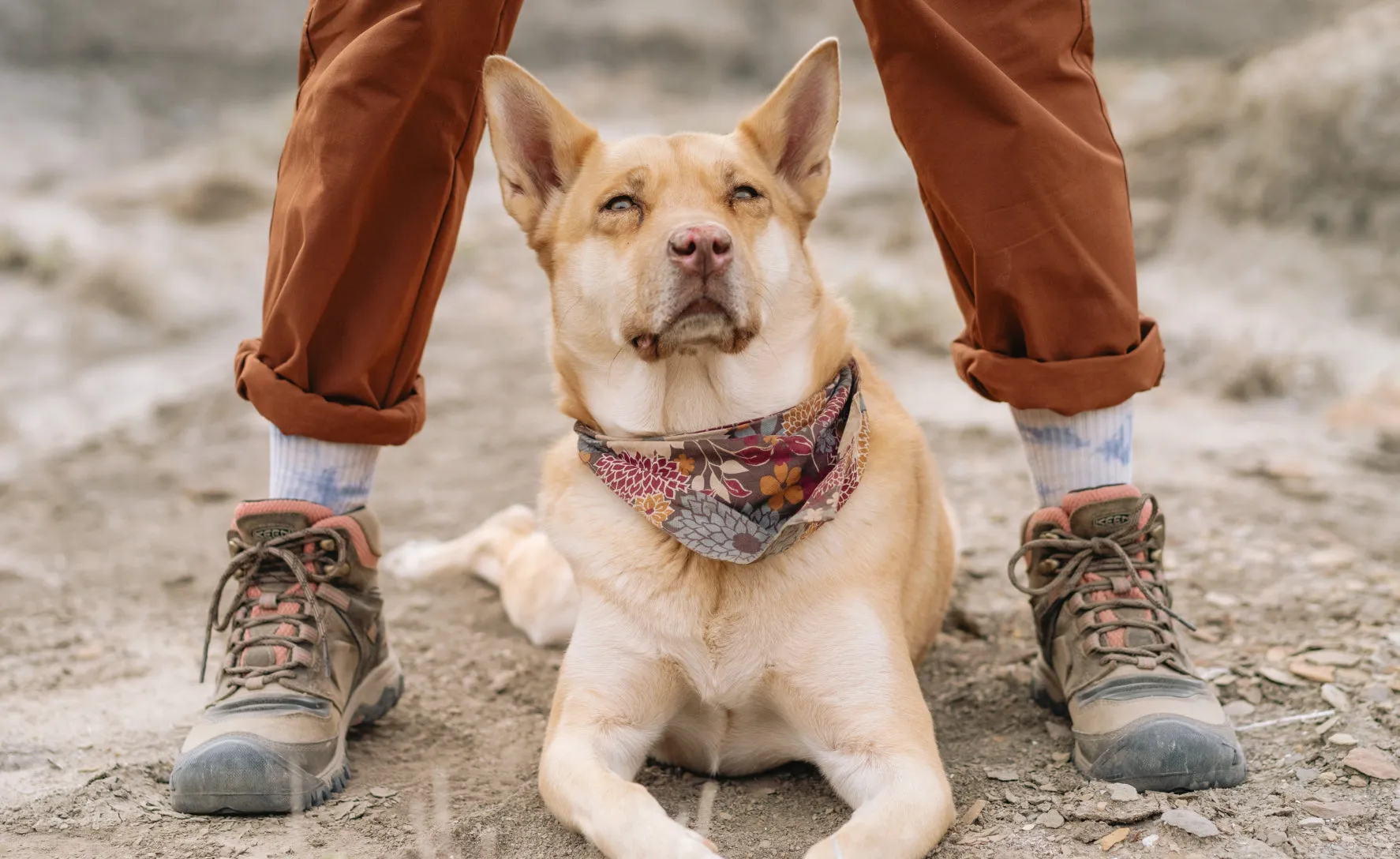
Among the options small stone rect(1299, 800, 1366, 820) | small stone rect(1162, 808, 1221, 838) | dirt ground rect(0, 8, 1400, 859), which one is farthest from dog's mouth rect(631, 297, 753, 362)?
small stone rect(1299, 800, 1366, 820)

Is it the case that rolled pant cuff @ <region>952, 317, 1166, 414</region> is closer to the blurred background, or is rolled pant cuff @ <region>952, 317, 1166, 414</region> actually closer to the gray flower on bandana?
the gray flower on bandana

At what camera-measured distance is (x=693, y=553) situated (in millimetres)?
2285

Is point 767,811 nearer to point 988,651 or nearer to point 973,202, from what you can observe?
point 988,651

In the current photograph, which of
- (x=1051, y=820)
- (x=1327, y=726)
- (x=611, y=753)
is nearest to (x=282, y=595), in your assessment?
(x=611, y=753)

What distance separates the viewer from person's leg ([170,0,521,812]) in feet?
7.44

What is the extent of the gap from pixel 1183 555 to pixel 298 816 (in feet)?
8.22

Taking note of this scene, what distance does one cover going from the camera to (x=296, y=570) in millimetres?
2336

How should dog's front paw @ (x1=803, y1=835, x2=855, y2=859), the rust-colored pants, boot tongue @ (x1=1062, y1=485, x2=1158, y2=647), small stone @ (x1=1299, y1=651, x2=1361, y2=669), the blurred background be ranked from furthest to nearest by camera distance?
the blurred background < small stone @ (x1=1299, y1=651, x2=1361, y2=669) < boot tongue @ (x1=1062, y1=485, x2=1158, y2=647) < the rust-colored pants < dog's front paw @ (x1=803, y1=835, x2=855, y2=859)

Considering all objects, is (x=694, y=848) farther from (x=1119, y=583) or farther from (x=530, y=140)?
(x=530, y=140)

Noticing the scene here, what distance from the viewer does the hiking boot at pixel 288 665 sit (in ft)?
6.99

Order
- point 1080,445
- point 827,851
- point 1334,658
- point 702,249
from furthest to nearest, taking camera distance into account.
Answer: point 1334,658 → point 1080,445 → point 702,249 → point 827,851

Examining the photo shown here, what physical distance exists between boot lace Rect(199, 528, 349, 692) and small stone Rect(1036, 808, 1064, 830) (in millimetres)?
1361

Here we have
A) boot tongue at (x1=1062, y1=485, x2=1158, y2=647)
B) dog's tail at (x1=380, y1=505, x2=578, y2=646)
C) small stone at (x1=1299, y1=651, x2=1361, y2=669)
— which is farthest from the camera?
dog's tail at (x1=380, y1=505, x2=578, y2=646)

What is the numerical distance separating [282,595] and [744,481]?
0.96 m
